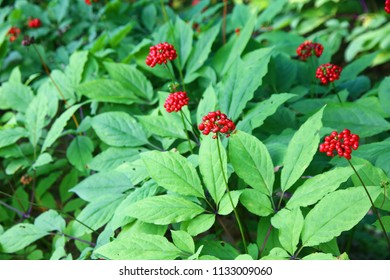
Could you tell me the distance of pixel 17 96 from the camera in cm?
199

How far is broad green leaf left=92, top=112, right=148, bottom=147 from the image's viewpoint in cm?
155

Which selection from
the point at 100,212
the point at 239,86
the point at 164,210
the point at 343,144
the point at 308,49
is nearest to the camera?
the point at 343,144

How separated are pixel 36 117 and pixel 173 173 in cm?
86

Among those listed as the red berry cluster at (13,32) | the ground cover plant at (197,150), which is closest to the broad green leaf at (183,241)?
the ground cover plant at (197,150)

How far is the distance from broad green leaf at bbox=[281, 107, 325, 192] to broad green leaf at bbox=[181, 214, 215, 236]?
22cm

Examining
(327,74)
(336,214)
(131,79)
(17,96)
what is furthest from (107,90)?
(336,214)

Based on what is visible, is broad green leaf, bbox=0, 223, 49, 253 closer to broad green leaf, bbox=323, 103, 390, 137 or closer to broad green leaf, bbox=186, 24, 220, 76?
broad green leaf, bbox=186, 24, 220, 76

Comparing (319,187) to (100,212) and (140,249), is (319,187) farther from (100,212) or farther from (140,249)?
(100,212)

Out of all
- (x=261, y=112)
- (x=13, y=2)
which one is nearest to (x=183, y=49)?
(x=261, y=112)

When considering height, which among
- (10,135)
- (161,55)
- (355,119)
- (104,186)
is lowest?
(355,119)

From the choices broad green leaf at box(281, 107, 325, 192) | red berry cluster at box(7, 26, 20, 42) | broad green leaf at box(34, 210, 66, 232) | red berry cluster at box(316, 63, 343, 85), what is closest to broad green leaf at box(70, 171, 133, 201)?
broad green leaf at box(34, 210, 66, 232)

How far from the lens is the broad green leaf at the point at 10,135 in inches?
68.5

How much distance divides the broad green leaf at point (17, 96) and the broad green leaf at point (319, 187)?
1351 mm
